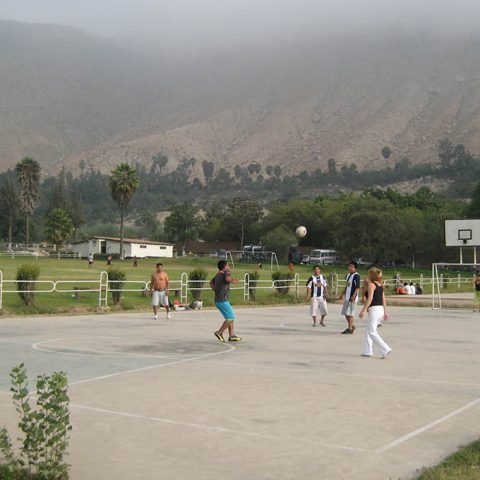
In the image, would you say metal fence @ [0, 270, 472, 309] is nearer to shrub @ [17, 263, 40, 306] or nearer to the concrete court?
shrub @ [17, 263, 40, 306]

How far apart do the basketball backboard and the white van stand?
189 ft

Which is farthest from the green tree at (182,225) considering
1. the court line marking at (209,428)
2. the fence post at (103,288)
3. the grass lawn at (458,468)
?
the grass lawn at (458,468)

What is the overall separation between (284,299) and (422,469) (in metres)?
29.5

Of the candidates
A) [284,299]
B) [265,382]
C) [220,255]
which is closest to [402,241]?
[220,255]

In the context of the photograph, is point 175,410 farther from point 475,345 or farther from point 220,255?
point 220,255

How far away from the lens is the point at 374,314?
1350 centimetres

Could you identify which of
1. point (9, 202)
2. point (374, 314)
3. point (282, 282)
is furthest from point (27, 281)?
point (9, 202)

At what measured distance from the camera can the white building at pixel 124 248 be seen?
104312 millimetres

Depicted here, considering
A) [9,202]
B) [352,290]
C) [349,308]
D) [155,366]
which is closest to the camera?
[155,366]

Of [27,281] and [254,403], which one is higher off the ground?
[27,281]

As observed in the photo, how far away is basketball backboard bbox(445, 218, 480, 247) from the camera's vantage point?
41.8 meters

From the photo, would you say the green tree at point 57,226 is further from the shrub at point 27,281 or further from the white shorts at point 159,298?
the white shorts at point 159,298

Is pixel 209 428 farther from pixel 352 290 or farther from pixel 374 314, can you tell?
pixel 352 290

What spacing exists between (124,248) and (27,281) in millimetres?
79403
